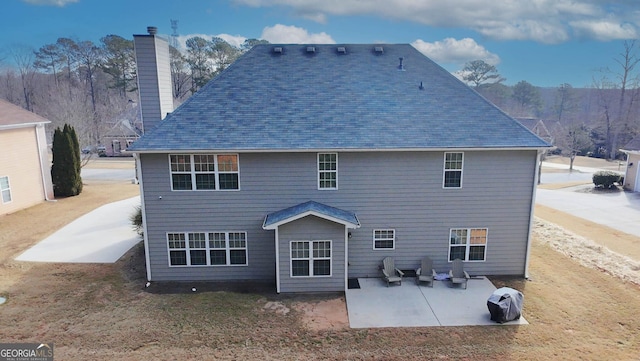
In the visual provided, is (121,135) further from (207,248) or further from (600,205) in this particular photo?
(600,205)

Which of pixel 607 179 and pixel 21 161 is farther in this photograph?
pixel 607 179

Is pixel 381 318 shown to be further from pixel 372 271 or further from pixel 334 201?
pixel 334 201

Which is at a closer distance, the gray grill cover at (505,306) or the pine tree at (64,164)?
the gray grill cover at (505,306)

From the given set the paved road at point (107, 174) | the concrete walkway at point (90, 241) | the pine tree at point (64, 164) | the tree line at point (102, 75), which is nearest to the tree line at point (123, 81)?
the tree line at point (102, 75)

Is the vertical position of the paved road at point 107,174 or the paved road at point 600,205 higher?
the paved road at point 107,174

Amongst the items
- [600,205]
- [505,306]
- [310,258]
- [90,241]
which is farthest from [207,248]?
[600,205]

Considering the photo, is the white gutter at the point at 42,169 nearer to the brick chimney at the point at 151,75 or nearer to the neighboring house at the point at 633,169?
the brick chimney at the point at 151,75

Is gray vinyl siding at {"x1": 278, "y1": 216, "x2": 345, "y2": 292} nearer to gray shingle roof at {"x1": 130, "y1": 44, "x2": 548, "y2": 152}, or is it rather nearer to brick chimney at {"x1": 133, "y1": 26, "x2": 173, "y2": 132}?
gray shingle roof at {"x1": 130, "y1": 44, "x2": 548, "y2": 152}
